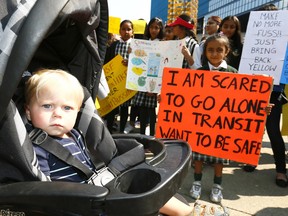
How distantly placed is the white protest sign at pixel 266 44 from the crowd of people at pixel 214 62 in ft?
0.60

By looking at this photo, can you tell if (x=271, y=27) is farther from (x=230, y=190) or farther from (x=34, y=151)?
(x=34, y=151)

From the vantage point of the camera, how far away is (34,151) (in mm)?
1393

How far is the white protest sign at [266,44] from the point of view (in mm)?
3361

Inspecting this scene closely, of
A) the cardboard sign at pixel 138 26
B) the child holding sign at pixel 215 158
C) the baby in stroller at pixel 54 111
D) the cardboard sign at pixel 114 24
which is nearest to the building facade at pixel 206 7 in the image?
the cardboard sign at pixel 138 26

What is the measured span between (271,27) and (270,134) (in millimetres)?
1077

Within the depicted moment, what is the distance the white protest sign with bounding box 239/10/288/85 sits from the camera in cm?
336

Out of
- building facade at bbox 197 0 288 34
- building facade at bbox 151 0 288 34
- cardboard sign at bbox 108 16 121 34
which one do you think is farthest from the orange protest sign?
building facade at bbox 197 0 288 34

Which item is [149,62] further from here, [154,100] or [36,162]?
[36,162]

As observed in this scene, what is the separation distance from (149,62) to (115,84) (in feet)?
2.91

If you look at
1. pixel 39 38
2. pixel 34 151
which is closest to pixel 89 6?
pixel 39 38

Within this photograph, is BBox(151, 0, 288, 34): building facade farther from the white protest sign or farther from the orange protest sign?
the orange protest sign

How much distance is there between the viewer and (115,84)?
5004 mm

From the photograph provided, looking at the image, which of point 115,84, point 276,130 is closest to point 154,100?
point 115,84

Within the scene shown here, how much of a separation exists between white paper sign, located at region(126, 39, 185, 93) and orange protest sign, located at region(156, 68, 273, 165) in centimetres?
97
